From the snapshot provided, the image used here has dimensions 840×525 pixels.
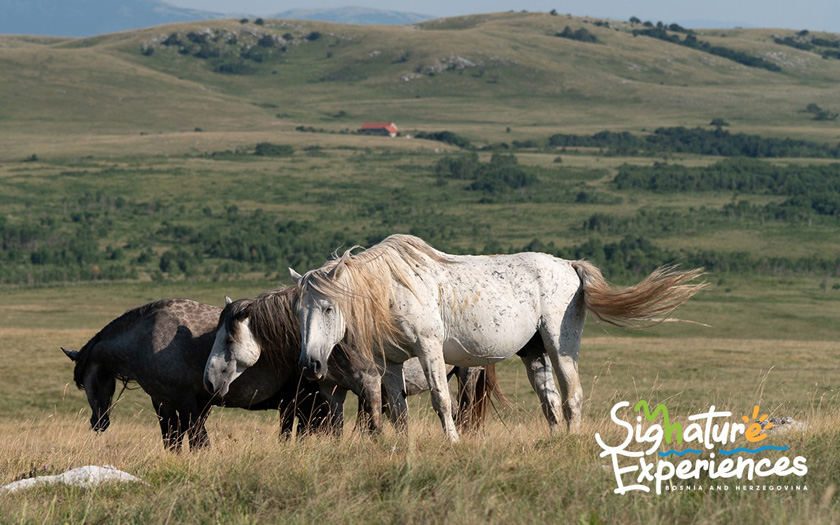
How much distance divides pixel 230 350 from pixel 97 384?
2.00 m

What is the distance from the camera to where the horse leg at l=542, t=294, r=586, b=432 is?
9.01m

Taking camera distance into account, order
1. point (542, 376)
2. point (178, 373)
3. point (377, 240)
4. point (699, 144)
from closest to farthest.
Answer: point (542, 376) → point (178, 373) → point (377, 240) → point (699, 144)

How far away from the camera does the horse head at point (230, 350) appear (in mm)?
8938

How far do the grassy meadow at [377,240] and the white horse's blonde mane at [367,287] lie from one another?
86cm

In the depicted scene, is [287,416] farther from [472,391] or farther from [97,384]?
[472,391]

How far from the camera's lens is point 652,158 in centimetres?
16100

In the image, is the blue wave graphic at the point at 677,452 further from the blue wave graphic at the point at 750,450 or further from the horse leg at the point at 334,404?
the horse leg at the point at 334,404

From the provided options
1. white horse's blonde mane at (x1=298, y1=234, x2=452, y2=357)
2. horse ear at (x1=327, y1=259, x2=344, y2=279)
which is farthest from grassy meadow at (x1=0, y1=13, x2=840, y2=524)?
horse ear at (x1=327, y1=259, x2=344, y2=279)

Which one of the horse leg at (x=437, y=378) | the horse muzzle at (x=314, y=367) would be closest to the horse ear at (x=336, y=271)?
the horse muzzle at (x=314, y=367)

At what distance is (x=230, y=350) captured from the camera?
9.00 meters

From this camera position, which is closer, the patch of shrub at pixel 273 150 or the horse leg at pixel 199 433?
the horse leg at pixel 199 433

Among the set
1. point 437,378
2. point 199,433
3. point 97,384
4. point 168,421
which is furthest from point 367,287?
point 97,384

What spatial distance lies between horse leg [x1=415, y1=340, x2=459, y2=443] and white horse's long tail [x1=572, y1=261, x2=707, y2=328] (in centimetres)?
172

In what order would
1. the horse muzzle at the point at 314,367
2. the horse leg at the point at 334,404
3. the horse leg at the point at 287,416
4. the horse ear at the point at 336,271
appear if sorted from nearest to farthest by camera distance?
the horse muzzle at the point at 314,367, the horse ear at the point at 336,271, the horse leg at the point at 334,404, the horse leg at the point at 287,416
